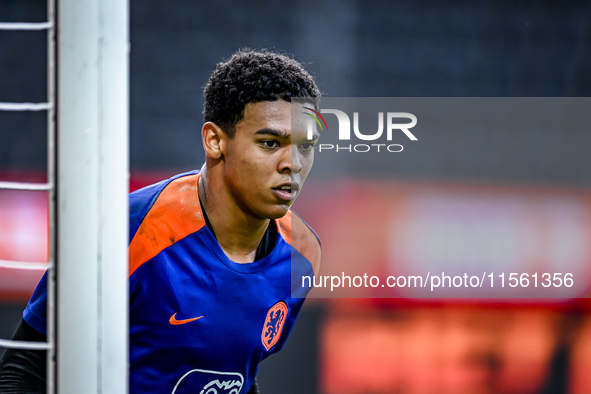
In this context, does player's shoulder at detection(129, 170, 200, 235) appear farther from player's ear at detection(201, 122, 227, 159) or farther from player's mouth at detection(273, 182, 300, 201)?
player's mouth at detection(273, 182, 300, 201)

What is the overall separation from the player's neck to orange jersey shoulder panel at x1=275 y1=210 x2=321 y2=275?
16cm

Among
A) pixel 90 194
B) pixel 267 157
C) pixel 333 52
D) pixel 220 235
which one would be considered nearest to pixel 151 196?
pixel 220 235

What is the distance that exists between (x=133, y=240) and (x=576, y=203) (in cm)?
181

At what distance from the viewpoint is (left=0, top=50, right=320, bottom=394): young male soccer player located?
1075mm

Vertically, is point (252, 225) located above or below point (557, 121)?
below

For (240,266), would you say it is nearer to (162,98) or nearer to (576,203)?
(162,98)

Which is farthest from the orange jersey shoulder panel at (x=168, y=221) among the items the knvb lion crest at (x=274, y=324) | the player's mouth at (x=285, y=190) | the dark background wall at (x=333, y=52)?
the dark background wall at (x=333, y=52)

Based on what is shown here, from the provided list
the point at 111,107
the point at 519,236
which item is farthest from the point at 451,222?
the point at 111,107

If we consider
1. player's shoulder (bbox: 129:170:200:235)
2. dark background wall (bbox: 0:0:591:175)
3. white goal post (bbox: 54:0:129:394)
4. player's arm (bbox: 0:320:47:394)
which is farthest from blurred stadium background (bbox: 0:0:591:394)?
white goal post (bbox: 54:0:129:394)

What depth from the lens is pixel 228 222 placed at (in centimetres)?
115

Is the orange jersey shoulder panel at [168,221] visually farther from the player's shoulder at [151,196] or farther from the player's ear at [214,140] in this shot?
the player's ear at [214,140]

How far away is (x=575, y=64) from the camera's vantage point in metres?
1.96

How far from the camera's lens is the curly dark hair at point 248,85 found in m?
1.09

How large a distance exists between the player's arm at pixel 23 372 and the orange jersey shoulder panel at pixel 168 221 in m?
0.25
